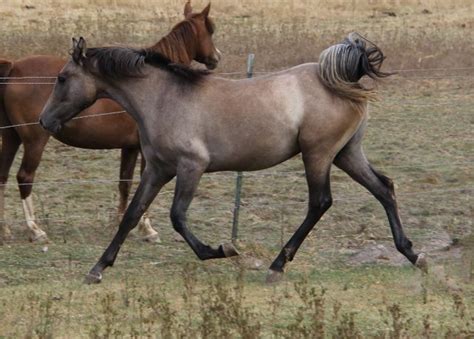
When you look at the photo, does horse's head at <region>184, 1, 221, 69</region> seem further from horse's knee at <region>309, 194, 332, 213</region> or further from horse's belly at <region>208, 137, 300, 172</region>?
horse's knee at <region>309, 194, 332, 213</region>

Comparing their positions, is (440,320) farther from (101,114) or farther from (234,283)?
(101,114)

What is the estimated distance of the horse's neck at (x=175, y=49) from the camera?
9664 millimetres

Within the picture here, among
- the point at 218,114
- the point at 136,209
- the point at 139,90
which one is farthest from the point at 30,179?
the point at 218,114

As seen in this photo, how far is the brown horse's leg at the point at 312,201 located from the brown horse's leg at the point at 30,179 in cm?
221

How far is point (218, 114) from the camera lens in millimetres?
8227

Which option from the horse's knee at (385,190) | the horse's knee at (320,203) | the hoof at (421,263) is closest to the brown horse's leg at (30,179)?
the horse's knee at (320,203)

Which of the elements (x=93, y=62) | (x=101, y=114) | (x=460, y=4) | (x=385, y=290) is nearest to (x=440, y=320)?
(x=385, y=290)

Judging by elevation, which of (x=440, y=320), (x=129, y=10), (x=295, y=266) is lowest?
(x=129, y=10)

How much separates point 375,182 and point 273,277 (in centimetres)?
101

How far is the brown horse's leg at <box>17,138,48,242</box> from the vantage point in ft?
31.8

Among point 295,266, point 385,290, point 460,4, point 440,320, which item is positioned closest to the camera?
point 440,320

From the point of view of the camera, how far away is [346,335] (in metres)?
6.12

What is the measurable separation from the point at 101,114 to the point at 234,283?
2.26m

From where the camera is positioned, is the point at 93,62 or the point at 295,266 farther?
the point at 295,266
